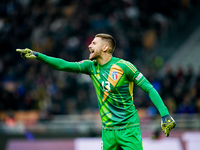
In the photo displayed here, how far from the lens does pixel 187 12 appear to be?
18.1 meters

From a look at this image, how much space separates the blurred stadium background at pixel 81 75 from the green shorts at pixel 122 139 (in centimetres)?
447

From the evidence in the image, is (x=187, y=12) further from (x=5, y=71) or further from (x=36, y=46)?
(x=5, y=71)

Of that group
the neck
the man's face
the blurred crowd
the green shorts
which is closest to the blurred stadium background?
the blurred crowd

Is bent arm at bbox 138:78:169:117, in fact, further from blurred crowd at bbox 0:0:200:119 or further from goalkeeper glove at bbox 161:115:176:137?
blurred crowd at bbox 0:0:200:119

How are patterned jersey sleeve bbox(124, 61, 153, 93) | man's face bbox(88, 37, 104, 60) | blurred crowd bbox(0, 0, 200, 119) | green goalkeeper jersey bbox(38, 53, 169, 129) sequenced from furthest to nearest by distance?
blurred crowd bbox(0, 0, 200, 119) < man's face bbox(88, 37, 104, 60) < green goalkeeper jersey bbox(38, 53, 169, 129) < patterned jersey sleeve bbox(124, 61, 153, 93)

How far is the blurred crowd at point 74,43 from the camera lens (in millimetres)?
13805

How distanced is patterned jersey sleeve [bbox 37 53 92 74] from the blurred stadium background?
4563 millimetres

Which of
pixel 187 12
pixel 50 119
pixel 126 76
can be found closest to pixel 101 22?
pixel 187 12

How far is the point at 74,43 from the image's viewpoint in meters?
17.2

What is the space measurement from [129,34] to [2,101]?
18.6 feet

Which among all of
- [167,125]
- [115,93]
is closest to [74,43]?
[115,93]

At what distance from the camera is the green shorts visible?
215 inches

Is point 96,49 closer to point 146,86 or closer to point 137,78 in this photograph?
point 137,78

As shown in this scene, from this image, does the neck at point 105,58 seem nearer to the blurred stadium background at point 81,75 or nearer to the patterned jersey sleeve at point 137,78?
the patterned jersey sleeve at point 137,78
